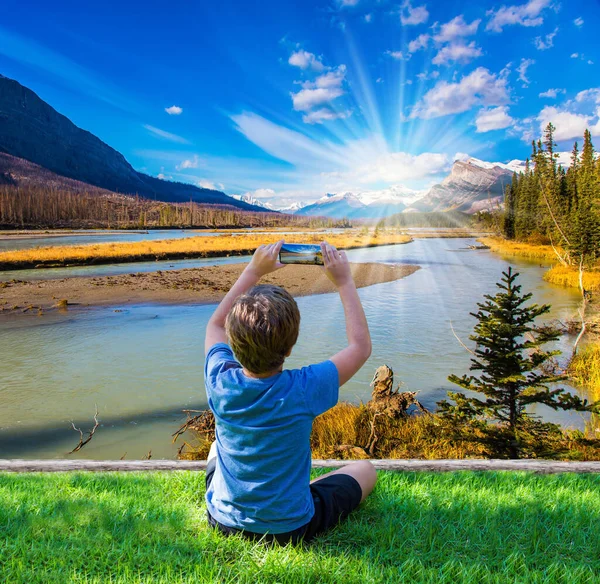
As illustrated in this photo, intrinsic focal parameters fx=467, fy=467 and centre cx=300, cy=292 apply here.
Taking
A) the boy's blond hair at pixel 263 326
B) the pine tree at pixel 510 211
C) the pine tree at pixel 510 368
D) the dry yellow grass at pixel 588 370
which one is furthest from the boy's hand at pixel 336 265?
the pine tree at pixel 510 211

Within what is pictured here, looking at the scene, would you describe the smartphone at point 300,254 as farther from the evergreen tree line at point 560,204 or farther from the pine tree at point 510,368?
the evergreen tree line at point 560,204

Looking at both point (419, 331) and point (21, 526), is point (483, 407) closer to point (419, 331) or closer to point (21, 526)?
point (21, 526)

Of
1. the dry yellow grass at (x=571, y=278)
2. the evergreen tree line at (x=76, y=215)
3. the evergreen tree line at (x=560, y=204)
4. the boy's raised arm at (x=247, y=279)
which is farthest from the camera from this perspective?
the evergreen tree line at (x=76, y=215)

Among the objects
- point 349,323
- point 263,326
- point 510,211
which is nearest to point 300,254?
point 349,323

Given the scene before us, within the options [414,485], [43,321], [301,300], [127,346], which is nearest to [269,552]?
[414,485]

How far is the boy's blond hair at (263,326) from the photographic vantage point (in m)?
1.96

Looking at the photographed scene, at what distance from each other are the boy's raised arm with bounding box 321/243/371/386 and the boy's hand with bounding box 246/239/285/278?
25 cm

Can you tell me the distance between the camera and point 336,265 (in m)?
2.34

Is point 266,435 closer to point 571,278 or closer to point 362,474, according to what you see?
point 362,474

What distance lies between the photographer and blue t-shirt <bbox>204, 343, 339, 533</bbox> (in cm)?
214

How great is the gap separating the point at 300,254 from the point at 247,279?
0.31 metres

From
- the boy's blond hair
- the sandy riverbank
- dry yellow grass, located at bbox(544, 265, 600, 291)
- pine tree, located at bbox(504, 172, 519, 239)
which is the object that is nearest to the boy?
the boy's blond hair

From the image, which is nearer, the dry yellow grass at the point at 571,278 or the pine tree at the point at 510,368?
the pine tree at the point at 510,368

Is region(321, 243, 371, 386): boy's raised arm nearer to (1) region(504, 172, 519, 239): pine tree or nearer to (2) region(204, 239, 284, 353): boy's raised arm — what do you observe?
(2) region(204, 239, 284, 353): boy's raised arm
